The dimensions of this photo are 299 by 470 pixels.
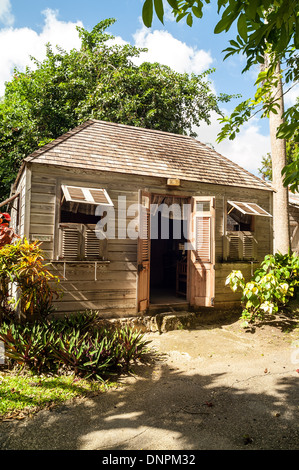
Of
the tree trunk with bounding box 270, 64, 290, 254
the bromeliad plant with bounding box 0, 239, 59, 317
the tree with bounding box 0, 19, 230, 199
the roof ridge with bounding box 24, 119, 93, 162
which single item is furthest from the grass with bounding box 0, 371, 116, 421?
the tree with bounding box 0, 19, 230, 199

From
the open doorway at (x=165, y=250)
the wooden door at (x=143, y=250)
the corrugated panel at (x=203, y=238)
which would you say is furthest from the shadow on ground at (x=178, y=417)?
the open doorway at (x=165, y=250)

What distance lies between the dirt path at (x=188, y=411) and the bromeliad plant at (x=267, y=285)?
1.41 metres

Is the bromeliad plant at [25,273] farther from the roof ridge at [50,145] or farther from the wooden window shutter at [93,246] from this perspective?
the roof ridge at [50,145]

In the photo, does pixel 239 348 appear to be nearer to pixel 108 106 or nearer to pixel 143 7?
pixel 143 7

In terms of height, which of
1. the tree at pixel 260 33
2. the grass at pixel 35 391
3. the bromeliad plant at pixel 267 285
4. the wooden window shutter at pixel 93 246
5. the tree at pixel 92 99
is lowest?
the grass at pixel 35 391

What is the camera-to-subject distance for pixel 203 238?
24.3ft

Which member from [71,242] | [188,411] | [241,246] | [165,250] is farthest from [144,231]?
[165,250]

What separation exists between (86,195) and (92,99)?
32.0 feet

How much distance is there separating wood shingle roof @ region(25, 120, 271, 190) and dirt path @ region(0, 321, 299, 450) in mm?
4285

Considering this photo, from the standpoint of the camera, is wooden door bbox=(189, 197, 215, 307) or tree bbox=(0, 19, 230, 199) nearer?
wooden door bbox=(189, 197, 215, 307)

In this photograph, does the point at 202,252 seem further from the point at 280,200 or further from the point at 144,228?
the point at 280,200

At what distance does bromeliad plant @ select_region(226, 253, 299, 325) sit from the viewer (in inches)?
275

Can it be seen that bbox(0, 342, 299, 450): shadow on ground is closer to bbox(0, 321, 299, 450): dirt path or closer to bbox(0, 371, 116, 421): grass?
bbox(0, 321, 299, 450): dirt path

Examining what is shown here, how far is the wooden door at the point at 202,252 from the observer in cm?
729
